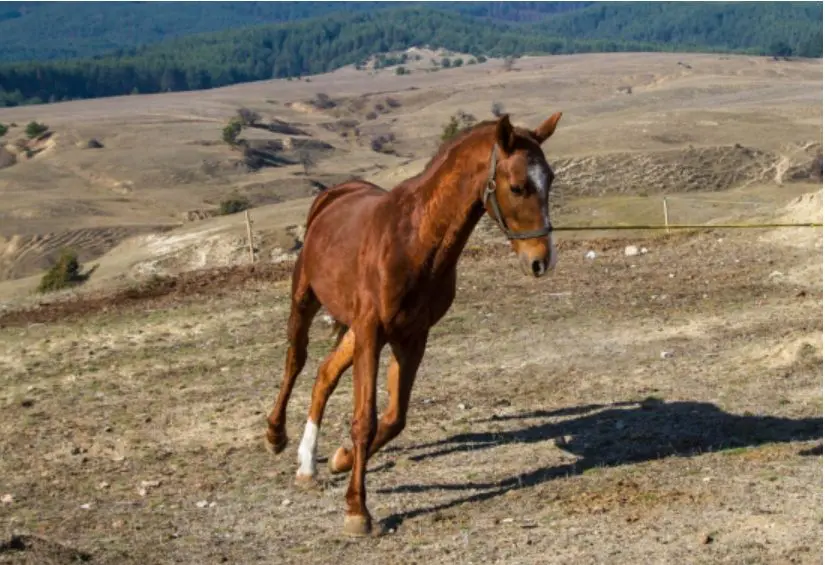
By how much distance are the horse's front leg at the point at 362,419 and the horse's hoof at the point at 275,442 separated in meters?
1.84

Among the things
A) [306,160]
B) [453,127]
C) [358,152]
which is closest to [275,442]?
[453,127]

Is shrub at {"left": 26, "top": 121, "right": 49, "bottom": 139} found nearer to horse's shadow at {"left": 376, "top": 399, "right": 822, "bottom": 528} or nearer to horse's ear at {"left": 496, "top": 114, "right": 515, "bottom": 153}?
horse's shadow at {"left": 376, "top": 399, "right": 822, "bottom": 528}

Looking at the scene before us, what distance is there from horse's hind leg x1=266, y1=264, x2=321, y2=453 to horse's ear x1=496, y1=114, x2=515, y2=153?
114 inches

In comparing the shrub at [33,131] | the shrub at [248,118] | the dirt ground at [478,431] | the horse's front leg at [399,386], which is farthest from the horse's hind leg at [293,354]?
the shrub at [248,118]

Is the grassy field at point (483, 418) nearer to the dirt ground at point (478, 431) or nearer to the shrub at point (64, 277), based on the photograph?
the dirt ground at point (478, 431)

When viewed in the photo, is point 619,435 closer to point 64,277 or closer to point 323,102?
point 64,277

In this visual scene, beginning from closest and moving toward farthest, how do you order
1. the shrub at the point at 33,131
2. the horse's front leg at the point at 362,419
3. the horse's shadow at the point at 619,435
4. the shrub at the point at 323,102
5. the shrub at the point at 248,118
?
the horse's front leg at the point at 362,419
the horse's shadow at the point at 619,435
the shrub at the point at 33,131
the shrub at the point at 248,118
the shrub at the point at 323,102

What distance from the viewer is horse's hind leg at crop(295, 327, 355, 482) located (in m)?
9.23

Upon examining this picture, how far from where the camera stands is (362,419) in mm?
8211

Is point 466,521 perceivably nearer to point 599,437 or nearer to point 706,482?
point 706,482

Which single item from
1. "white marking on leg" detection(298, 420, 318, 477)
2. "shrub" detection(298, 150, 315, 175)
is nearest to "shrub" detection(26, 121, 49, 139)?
"shrub" detection(298, 150, 315, 175)

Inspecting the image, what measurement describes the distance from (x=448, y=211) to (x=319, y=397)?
211 cm

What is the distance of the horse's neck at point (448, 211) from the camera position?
25.7 feet

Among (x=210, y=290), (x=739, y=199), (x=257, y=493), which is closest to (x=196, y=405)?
(x=257, y=493)
